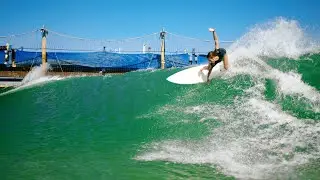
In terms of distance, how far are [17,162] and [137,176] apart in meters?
1.90

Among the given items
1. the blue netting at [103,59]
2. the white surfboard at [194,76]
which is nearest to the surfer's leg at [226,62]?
the white surfboard at [194,76]

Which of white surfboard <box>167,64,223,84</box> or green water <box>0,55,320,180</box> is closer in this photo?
green water <box>0,55,320,180</box>

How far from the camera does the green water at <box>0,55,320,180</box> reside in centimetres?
434

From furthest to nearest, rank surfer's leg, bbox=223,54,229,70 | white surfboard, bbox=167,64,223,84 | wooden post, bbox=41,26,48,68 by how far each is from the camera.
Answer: wooden post, bbox=41,26,48,68, white surfboard, bbox=167,64,223,84, surfer's leg, bbox=223,54,229,70

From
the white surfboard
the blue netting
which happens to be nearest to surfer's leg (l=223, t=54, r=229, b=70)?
the white surfboard

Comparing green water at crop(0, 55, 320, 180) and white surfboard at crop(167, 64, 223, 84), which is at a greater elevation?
white surfboard at crop(167, 64, 223, 84)

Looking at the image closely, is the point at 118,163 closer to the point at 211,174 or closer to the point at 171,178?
the point at 171,178

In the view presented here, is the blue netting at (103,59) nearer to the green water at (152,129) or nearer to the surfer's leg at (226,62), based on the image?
the green water at (152,129)

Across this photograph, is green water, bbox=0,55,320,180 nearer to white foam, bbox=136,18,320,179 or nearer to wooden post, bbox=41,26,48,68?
white foam, bbox=136,18,320,179

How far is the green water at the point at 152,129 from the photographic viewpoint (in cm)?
434

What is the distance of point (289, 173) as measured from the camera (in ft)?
13.1

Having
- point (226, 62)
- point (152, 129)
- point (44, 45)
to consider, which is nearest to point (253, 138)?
point (152, 129)

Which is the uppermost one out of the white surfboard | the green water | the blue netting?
the blue netting

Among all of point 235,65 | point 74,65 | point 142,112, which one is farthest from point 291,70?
point 74,65
